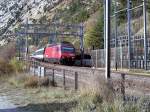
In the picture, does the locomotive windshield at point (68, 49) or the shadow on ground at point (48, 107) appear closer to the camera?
the shadow on ground at point (48, 107)

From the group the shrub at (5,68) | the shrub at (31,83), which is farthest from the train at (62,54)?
the shrub at (31,83)

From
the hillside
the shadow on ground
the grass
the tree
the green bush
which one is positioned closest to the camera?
the grass

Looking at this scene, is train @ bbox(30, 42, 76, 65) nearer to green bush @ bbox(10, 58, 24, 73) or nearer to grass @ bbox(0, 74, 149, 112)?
green bush @ bbox(10, 58, 24, 73)

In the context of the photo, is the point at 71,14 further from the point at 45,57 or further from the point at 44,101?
the point at 44,101

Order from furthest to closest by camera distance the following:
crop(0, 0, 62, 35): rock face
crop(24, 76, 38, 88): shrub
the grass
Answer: crop(0, 0, 62, 35): rock face → crop(24, 76, 38, 88): shrub → the grass

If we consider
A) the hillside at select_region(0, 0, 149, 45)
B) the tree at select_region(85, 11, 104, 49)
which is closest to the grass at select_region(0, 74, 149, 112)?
the hillside at select_region(0, 0, 149, 45)

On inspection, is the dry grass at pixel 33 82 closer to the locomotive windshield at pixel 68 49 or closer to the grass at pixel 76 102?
the grass at pixel 76 102

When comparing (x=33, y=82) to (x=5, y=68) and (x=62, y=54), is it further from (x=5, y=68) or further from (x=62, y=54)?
(x=62, y=54)

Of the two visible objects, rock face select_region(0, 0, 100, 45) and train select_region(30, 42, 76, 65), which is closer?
train select_region(30, 42, 76, 65)

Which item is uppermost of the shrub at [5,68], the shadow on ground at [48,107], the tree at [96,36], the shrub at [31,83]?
the tree at [96,36]

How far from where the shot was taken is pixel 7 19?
145m

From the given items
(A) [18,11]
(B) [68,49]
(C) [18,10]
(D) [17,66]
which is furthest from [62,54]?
(C) [18,10]

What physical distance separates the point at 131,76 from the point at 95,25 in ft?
207

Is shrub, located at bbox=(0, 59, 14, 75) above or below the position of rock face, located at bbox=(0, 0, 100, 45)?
below
